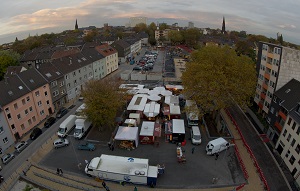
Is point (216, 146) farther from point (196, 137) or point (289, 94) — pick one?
point (289, 94)

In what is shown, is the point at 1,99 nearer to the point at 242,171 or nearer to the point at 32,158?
the point at 32,158

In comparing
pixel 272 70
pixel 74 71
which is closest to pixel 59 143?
pixel 74 71

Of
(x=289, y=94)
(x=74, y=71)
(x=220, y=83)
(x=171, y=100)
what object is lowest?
(x=171, y=100)

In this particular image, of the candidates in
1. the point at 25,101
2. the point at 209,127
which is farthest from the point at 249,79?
the point at 25,101

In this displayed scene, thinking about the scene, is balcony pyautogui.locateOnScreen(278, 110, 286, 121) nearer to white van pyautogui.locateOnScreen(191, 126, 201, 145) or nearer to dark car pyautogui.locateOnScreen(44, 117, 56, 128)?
white van pyautogui.locateOnScreen(191, 126, 201, 145)

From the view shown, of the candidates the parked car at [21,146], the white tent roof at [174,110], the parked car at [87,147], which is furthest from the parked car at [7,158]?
the white tent roof at [174,110]

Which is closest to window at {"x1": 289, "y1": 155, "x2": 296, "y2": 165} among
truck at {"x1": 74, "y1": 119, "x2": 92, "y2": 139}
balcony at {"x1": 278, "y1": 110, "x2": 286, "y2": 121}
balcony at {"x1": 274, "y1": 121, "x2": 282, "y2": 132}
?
balcony at {"x1": 274, "y1": 121, "x2": 282, "y2": 132}
